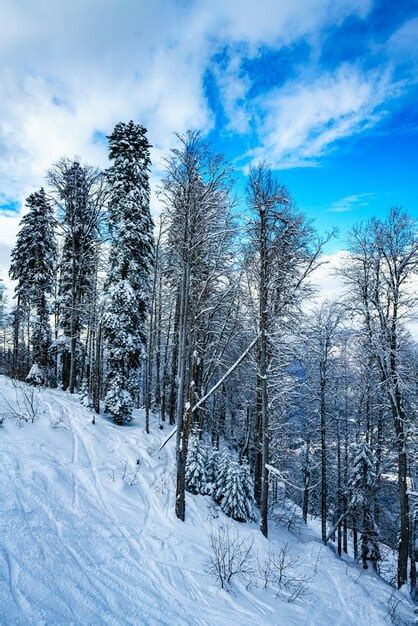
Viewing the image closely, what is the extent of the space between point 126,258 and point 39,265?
36.0 ft

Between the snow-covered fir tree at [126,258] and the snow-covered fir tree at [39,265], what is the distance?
340 inches

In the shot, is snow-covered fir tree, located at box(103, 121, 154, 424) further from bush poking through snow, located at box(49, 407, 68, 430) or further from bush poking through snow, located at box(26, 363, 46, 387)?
bush poking through snow, located at box(26, 363, 46, 387)

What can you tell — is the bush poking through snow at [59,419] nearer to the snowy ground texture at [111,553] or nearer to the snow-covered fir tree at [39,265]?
the snowy ground texture at [111,553]

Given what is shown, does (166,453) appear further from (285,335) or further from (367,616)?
(367,616)

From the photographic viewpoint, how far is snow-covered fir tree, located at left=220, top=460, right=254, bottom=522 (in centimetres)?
1100

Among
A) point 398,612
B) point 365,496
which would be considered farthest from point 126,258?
point 365,496

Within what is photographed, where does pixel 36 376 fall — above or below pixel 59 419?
above

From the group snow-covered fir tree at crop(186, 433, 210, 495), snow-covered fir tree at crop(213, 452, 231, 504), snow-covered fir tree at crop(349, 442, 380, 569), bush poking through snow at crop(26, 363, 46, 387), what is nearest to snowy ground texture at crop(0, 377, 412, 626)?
snow-covered fir tree at crop(213, 452, 231, 504)

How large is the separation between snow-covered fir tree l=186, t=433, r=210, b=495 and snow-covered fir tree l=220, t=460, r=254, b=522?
0.86 metres

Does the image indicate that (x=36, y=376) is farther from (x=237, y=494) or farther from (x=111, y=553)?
(x=111, y=553)

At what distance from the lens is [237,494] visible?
11141mm

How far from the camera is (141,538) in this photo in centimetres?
690

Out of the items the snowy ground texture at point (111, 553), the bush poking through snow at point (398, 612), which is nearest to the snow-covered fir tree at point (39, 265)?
the snowy ground texture at point (111, 553)

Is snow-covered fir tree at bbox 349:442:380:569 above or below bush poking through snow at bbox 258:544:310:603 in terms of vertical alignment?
below
